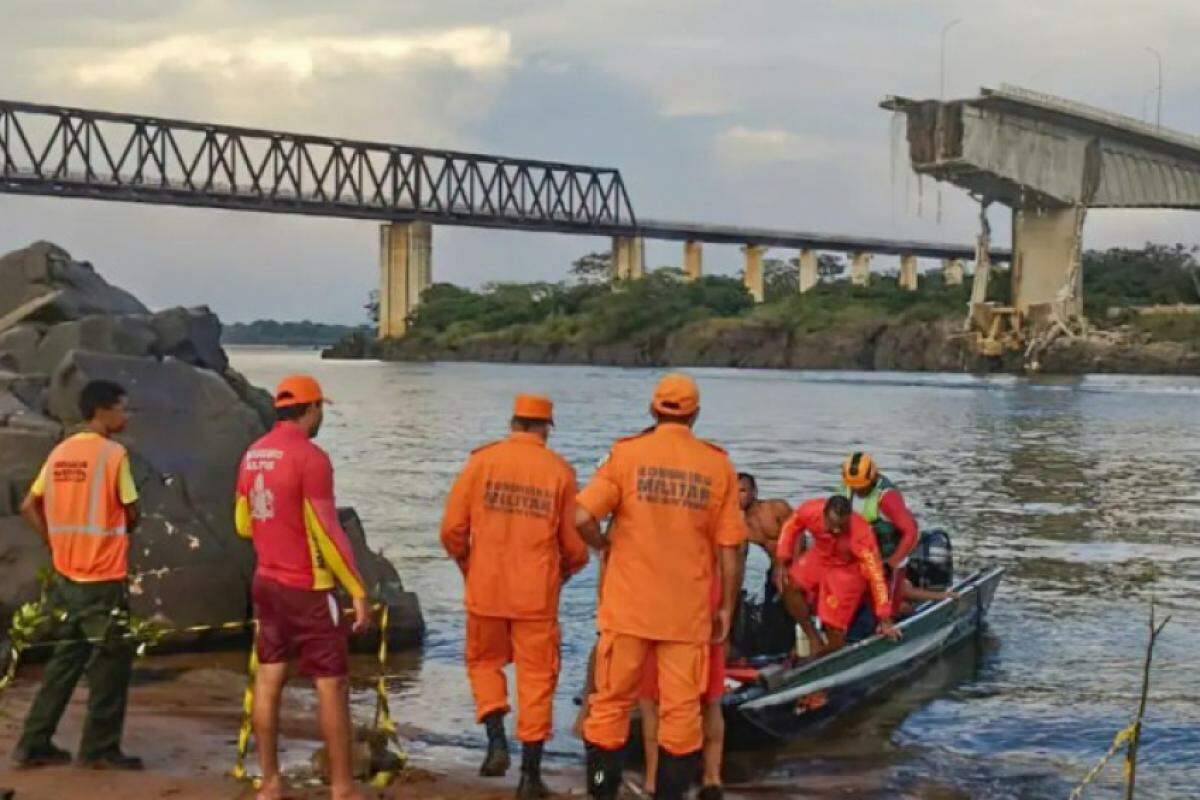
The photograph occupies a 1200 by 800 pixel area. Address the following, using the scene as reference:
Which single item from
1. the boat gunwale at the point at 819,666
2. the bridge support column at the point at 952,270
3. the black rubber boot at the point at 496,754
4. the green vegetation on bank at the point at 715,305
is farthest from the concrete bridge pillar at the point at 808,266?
the black rubber boot at the point at 496,754

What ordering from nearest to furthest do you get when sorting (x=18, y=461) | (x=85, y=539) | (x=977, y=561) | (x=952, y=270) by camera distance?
1. (x=85, y=539)
2. (x=18, y=461)
3. (x=977, y=561)
4. (x=952, y=270)

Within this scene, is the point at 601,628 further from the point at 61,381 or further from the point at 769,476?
the point at 769,476

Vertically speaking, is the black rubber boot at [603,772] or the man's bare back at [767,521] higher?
the man's bare back at [767,521]

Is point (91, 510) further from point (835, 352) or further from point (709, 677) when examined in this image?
point (835, 352)

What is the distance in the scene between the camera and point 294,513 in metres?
7.18

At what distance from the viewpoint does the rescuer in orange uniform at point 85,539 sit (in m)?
7.84

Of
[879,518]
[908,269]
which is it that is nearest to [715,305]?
[908,269]

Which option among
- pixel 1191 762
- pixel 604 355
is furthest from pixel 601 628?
pixel 604 355

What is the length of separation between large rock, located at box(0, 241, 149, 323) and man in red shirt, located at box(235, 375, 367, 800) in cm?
998

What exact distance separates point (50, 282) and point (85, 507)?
9.75 meters

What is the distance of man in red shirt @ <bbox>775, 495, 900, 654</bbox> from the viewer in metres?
10.4

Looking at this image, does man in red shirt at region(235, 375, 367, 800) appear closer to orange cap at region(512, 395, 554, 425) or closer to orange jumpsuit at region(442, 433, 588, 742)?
orange jumpsuit at region(442, 433, 588, 742)

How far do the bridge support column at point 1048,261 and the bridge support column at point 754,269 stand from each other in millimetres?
55011

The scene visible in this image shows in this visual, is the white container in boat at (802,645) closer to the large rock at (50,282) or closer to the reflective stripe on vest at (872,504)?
the reflective stripe on vest at (872,504)
